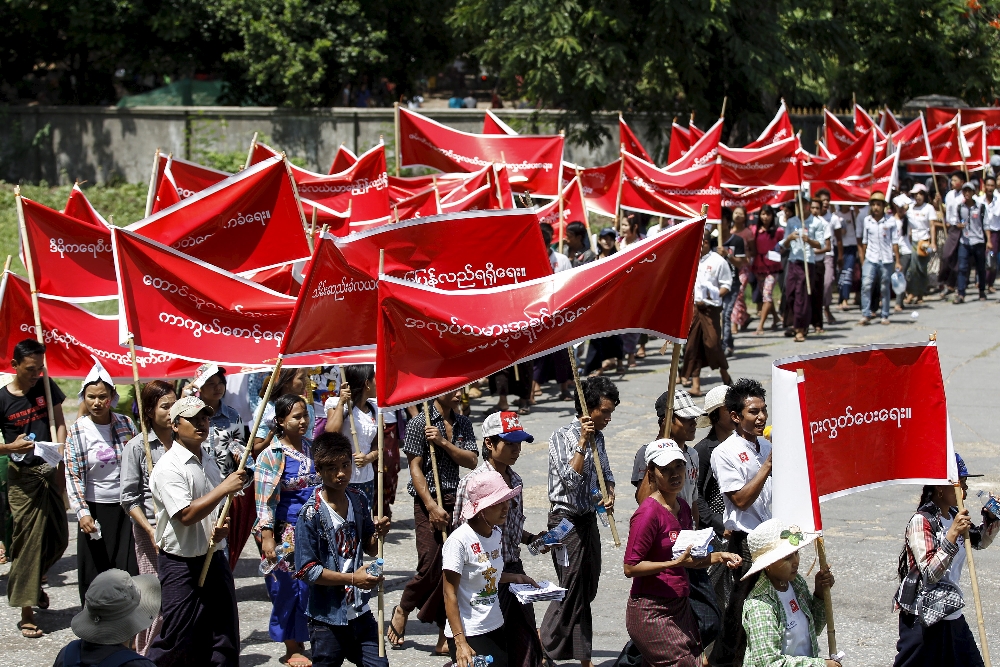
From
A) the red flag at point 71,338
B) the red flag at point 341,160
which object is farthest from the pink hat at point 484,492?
the red flag at point 341,160

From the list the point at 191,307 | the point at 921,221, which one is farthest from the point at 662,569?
the point at 921,221

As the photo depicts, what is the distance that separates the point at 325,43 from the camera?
89.2 ft

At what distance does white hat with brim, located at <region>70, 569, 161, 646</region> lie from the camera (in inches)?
179

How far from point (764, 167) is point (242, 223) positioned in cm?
998

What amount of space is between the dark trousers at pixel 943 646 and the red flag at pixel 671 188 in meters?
10.1

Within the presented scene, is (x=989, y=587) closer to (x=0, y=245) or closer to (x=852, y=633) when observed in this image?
(x=852, y=633)

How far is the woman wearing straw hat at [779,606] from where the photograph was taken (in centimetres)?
533

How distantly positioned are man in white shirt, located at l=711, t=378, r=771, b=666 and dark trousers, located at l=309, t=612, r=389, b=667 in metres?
1.77

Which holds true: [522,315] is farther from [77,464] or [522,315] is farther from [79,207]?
[79,207]

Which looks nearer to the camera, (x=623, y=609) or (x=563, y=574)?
(x=563, y=574)

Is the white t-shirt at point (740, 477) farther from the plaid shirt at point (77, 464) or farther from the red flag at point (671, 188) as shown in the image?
the red flag at point (671, 188)

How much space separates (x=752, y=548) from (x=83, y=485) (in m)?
4.28

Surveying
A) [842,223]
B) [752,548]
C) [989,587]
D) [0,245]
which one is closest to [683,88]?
[842,223]

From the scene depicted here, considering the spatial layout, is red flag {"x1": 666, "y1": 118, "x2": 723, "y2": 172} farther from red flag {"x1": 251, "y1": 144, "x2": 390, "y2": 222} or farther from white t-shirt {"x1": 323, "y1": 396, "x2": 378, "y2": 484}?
white t-shirt {"x1": 323, "y1": 396, "x2": 378, "y2": 484}
